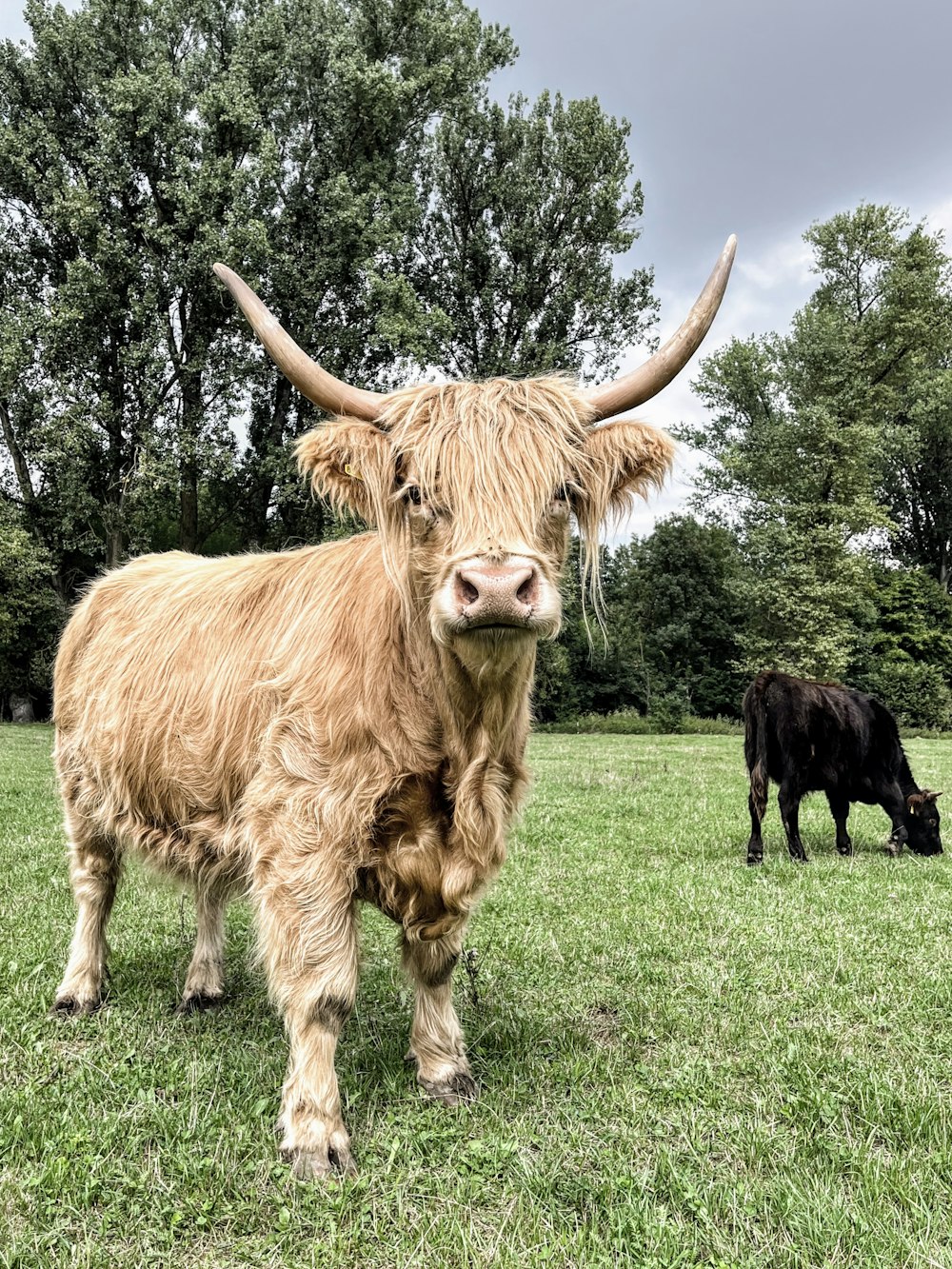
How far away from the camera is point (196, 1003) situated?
370 cm

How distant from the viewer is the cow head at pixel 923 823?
8.17 meters

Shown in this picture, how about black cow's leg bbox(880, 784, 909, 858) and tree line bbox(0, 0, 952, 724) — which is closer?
black cow's leg bbox(880, 784, 909, 858)

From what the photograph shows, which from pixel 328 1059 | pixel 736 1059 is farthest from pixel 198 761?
pixel 736 1059

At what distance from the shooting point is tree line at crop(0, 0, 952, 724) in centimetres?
2000

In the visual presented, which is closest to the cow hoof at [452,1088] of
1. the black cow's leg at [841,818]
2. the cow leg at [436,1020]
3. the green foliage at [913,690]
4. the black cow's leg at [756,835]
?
the cow leg at [436,1020]

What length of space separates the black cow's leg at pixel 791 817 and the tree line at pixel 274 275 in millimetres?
7888

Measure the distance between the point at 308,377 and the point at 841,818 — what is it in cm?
711

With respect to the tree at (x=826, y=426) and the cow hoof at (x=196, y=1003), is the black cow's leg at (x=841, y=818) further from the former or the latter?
the tree at (x=826, y=426)

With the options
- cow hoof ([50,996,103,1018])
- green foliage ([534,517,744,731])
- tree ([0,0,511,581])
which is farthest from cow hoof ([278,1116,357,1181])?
green foliage ([534,517,744,731])

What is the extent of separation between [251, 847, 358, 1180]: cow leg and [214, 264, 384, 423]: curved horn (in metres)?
1.41

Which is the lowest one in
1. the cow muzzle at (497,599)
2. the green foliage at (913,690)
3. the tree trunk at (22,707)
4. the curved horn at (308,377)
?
the tree trunk at (22,707)

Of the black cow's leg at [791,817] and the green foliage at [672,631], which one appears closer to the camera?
the black cow's leg at [791,817]

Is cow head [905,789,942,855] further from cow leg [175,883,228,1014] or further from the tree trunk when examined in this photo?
the tree trunk

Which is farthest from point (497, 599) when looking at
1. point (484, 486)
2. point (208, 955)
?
point (208, 955)
